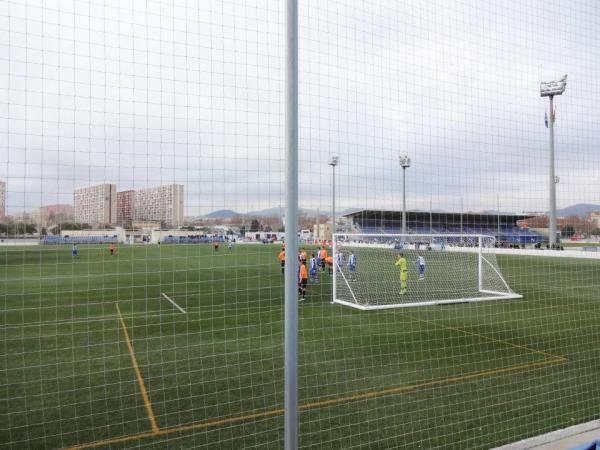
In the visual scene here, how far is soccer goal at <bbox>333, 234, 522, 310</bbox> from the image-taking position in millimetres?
14016

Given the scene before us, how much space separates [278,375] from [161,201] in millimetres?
3971

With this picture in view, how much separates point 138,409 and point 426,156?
440 centimetres

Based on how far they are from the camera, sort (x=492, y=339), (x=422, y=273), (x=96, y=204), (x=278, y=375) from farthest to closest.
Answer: (x=422, y=273) → (x=492, y=339) → (x=278, y=375) → (x=96, y=204)

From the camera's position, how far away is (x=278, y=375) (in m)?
6.50

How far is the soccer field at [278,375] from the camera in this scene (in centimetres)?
465

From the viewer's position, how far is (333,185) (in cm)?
379

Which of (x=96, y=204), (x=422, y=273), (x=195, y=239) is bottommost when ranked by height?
(x=422, y=273)

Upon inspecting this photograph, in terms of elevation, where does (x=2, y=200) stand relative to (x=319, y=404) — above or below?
above

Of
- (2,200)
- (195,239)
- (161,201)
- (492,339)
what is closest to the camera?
(2,200)

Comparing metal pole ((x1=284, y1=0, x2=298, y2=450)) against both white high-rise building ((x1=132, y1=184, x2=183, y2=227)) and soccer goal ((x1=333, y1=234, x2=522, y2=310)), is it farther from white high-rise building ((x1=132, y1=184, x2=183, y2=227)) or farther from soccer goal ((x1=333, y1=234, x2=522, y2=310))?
soccer goal ((x1=333, y1=234, x2=522, y2=310))

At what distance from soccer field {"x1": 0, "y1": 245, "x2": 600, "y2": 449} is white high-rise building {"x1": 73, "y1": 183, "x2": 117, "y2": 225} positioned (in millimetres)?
895

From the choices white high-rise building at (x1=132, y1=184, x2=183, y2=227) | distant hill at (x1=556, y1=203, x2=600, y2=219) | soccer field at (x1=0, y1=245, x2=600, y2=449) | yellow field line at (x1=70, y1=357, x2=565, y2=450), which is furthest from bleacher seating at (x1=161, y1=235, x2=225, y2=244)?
distant hill at (x1=556, y1=203, x2=600, y2=219)

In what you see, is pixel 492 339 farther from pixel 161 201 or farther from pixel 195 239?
pixel 161 201

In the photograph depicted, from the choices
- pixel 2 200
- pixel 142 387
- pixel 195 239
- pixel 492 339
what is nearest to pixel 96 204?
pixel 2 200
